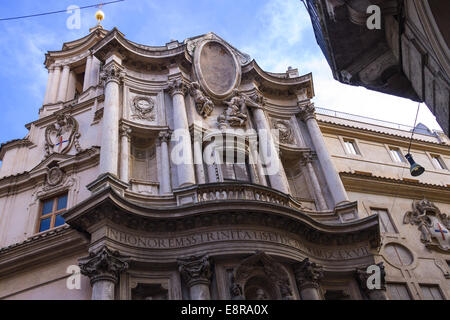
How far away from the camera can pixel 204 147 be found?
53.5 feet

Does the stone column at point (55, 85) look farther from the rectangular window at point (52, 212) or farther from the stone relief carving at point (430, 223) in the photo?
the stone relief carving at point (430, 223)

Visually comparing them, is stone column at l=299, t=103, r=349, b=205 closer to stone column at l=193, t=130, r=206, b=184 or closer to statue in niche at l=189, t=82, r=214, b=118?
statue in niche at l=189, t=82, r=214, b=118

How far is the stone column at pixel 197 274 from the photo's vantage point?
1150cm

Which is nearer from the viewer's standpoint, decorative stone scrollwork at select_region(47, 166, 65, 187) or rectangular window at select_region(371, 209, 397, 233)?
decorative stone scrollwork at select_region(47, 166, 65, 187)

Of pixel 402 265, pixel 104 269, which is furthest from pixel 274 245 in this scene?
pixel 402 265

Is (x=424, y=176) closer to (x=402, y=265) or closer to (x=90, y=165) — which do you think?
(x=402, y=265)

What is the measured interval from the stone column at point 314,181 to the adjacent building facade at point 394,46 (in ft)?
19.3

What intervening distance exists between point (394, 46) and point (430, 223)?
39.6 ft

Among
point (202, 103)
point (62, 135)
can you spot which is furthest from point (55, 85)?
point (202, 103)

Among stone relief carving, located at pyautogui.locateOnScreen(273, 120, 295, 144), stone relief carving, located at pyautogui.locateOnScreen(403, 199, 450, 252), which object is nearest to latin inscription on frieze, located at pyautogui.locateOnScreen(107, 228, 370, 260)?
stone relief carving, located at pyautogui.locateOnScreen(273, 120, 295, 144)

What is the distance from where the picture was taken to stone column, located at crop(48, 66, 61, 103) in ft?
66.3

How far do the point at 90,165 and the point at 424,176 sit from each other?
16688 mm

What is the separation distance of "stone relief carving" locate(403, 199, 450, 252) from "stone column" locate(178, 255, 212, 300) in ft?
35.2

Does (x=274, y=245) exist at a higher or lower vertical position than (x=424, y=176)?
lower
